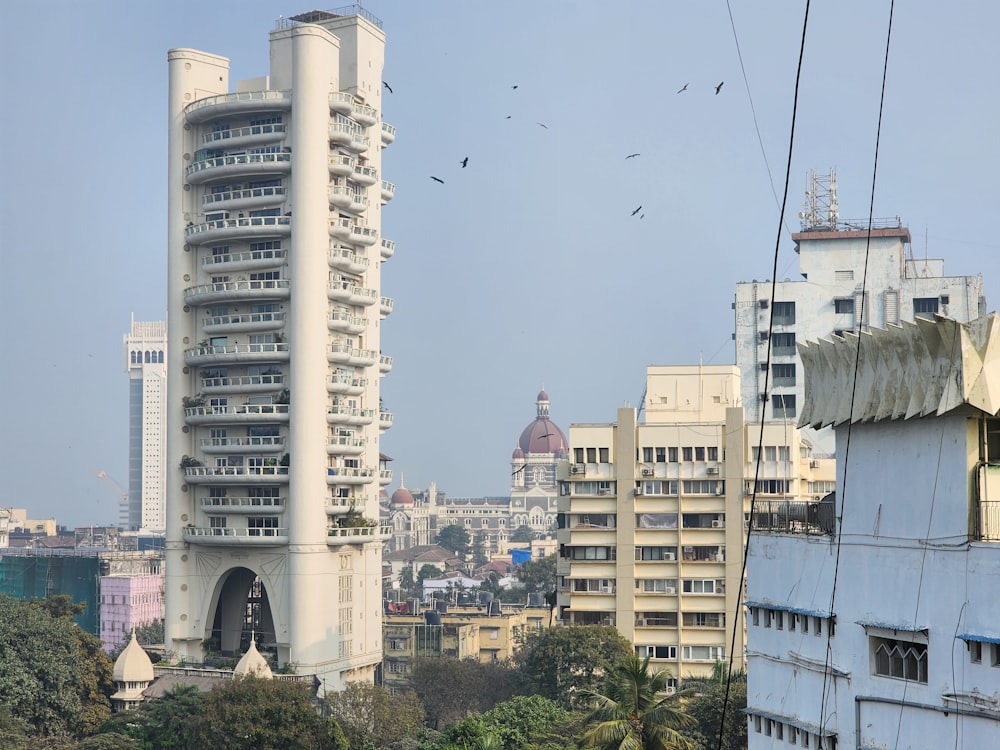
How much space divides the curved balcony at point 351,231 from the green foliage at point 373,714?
932 inches

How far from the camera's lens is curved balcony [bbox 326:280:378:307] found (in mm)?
75250

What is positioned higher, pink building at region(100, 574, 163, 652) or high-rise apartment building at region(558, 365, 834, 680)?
high-rise apartment building at region(558, 365, 834, 680)

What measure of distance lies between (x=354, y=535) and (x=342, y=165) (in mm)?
19876

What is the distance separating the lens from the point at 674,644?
7138 cm

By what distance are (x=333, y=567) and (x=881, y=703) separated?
5684 centimetres

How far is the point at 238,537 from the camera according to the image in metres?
74.2

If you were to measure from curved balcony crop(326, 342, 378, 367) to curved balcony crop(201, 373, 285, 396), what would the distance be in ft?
9.57

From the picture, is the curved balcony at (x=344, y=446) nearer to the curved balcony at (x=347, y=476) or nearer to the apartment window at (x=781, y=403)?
the curved balcony at (x=347, y=476)

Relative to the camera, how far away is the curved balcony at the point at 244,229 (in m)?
→ 74.1

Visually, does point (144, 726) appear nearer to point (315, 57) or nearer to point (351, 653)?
point (351, 653)

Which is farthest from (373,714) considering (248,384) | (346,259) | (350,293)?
(346,259)

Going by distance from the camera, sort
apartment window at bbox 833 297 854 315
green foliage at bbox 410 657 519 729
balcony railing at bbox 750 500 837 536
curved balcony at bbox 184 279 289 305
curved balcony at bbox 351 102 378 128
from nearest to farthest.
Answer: balcony railing at bbox 750 500 837 536 → curved balcony at bbox 184 279 289 305 → curved balcony at bbox 351 102 378 128 → green foliage at bbox 410 657 519 729 → apartment window at bbox 833 297 854 315

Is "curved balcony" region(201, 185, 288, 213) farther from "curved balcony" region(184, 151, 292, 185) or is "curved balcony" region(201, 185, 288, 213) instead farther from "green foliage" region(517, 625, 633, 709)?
"green foliage" region(517, 625, 633, 709)

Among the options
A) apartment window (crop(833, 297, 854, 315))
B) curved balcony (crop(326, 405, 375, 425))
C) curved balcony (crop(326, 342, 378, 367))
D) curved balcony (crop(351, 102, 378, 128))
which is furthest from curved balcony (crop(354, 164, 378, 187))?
apartment window (crop(833, 297, 854, 315))
